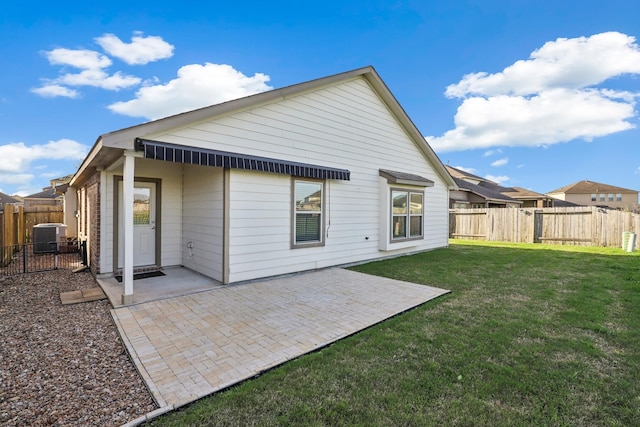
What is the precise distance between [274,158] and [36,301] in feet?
16.7

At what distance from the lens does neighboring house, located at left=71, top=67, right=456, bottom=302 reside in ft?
18.3

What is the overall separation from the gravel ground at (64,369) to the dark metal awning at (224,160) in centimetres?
275

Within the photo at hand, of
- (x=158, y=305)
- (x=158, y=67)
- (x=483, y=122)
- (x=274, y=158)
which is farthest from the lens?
(x=483, y=122)

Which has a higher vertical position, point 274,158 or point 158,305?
point 274,158

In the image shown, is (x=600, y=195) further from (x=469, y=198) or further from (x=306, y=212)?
(x=306, y=212)

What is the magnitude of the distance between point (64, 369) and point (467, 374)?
13.5 feet

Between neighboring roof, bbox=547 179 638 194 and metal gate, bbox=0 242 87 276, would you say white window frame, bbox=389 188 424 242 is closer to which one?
metal gate, bbox=0 242 87 276

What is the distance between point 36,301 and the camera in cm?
521

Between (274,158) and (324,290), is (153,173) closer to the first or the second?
(274,158)

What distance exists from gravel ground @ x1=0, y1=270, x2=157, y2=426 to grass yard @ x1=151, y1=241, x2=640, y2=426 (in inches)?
25.3

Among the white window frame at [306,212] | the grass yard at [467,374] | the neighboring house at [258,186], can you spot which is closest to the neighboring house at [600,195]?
the neighboring house at [258,186]

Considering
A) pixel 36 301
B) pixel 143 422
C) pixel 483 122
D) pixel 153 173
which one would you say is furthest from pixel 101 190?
pixel 483 122

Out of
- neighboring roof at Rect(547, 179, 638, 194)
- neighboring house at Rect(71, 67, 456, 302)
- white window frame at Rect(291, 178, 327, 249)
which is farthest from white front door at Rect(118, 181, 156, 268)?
neighboring roof at Rect(547, 179, 638, 194)

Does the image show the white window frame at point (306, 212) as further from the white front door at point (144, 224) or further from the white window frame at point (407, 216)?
the white front door at point (144, 224)
